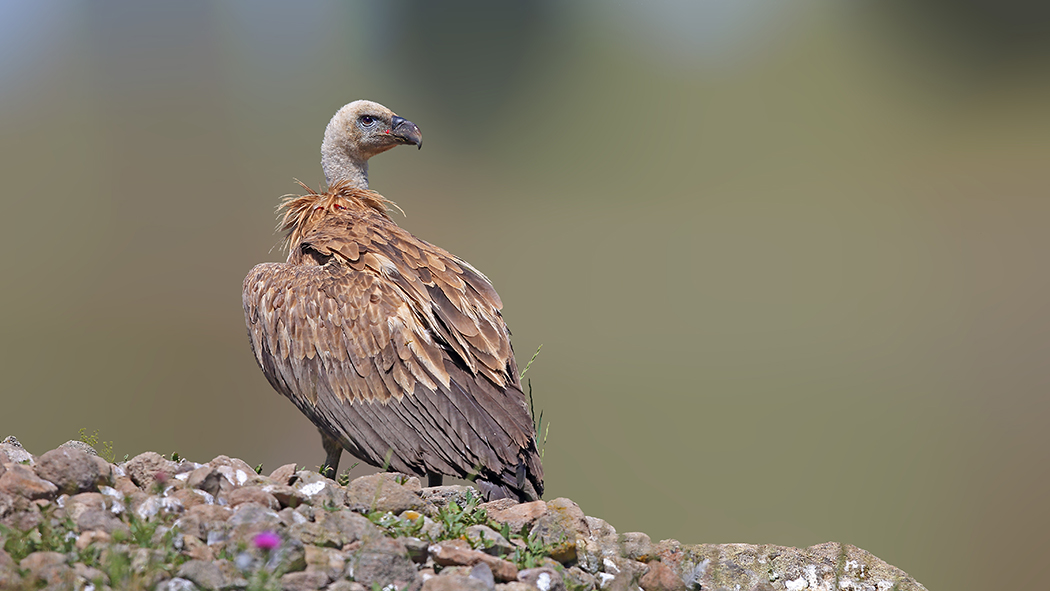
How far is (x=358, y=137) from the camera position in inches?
281

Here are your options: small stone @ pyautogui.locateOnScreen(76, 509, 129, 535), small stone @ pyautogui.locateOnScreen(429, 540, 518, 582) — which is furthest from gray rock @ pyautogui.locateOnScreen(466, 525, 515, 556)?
small stone @ pyautogui.locateOnScreen(76, 509, 129, 535)

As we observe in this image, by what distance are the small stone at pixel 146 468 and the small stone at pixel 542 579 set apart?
1.79 meters

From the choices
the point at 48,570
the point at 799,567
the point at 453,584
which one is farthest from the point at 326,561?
the point at 799,567

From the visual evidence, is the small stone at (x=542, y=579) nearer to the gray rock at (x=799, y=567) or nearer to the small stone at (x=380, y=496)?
the small stone at (x=380, y=496)

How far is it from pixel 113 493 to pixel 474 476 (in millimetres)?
1984

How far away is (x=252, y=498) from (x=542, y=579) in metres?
1.28

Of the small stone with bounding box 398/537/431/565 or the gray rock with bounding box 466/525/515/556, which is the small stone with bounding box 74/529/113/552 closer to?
the small stone with bounding box 398/537/431/565

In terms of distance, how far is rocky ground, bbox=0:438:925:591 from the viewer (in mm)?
2779

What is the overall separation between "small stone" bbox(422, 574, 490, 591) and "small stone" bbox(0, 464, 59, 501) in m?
1.65

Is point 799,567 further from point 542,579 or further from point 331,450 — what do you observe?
point 331,450

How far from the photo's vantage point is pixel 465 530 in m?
3.63

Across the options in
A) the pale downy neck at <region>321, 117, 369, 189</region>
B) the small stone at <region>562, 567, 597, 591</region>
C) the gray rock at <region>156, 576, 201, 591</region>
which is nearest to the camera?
the gray rock at <region>156, 576, 201, 591</region>

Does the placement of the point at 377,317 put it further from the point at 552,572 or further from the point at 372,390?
the point at 552,572

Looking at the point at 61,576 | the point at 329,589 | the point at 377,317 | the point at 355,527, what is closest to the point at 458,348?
the point at 377,317
